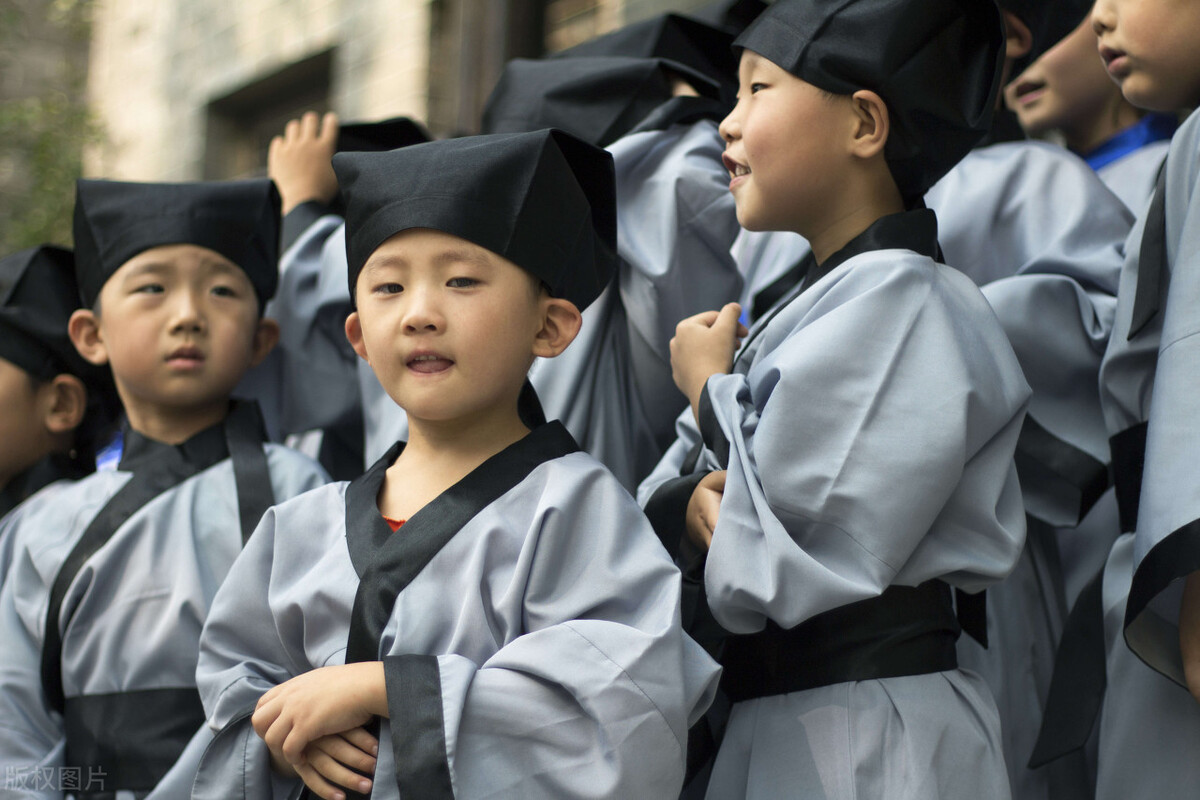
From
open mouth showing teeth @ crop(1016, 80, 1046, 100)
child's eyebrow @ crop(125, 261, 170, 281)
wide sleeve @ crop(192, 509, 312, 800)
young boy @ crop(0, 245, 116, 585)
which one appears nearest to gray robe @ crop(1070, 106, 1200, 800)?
open mouth showing teeth @ crop(1016, 80, 1046, 100)

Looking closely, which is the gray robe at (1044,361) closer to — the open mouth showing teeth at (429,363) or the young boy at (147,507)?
the open mouth showing teeth at (429,363)

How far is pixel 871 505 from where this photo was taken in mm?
1787

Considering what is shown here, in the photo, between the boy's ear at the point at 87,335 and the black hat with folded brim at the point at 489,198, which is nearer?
the black hat with folded brim at the point at 489,198

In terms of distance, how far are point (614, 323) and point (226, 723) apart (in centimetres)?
123

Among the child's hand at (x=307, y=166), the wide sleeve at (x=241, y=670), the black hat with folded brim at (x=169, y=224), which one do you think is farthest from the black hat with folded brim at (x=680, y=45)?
the wide sleeve at (x=241, y=670)

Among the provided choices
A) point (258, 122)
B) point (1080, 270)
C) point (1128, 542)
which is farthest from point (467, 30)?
point (1128, 542)

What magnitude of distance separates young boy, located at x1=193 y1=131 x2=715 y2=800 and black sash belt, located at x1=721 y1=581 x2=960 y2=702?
17cm

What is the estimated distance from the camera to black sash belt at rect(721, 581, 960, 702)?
1921 mm

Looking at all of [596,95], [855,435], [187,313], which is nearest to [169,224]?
[187,313]

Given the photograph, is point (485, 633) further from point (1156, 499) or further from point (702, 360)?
point (1156, 499)

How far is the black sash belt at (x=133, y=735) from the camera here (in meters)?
2.37

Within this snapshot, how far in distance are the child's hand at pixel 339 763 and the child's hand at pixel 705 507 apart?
593 mm

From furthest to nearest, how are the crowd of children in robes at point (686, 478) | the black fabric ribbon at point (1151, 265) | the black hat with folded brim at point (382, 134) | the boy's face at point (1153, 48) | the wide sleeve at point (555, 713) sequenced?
1. the black hat with folded brim at point (382, 134)
2. the boy's face at point (1153, 48)
3. the black fabric ribbon at point (1151, 265)
4. the crowd of children in robes at point (686, 478)
5. the wide sleeve at point (555, 713)

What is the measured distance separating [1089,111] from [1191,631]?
1727 mm
